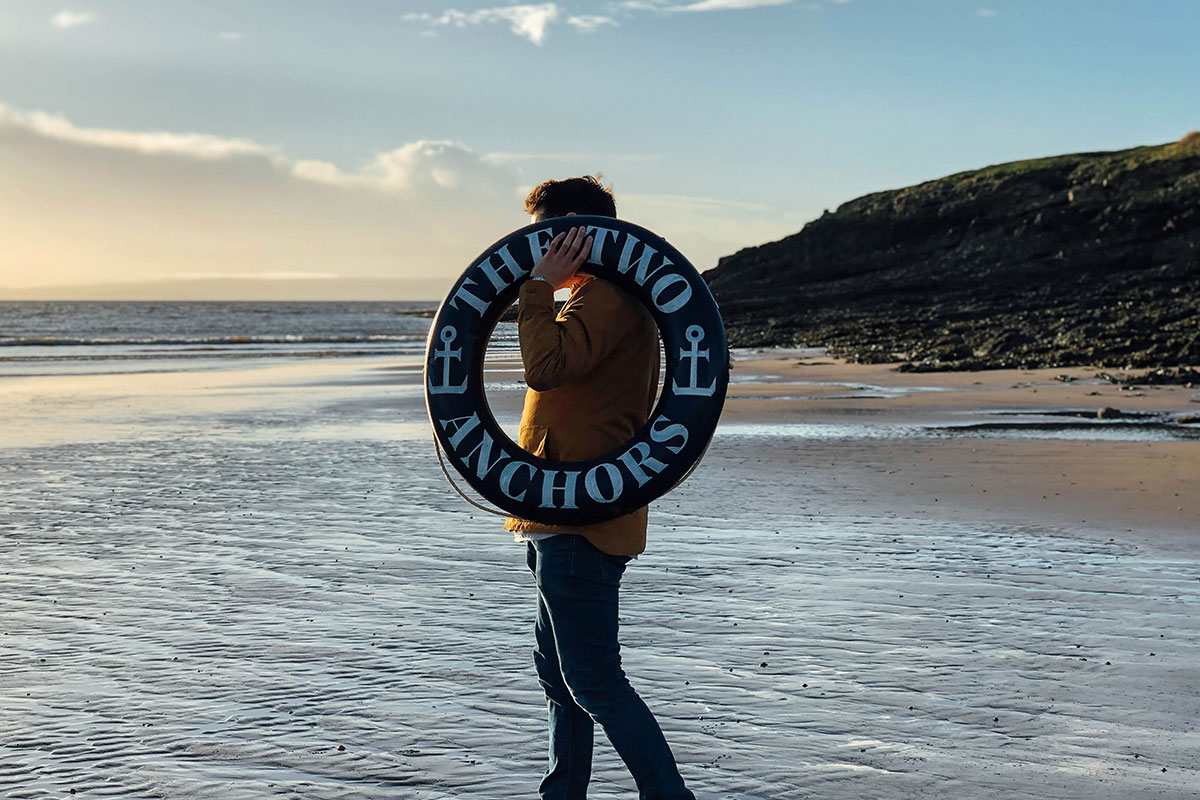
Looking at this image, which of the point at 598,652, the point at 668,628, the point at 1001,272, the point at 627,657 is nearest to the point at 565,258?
the point at 598,652

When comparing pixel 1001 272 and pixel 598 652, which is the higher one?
pixel 1001 272

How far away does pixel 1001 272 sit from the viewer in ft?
150

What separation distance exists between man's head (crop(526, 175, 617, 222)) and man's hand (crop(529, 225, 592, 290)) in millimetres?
141

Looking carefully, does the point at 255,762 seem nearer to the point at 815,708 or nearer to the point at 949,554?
the point at 815,708

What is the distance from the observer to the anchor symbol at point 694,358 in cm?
302

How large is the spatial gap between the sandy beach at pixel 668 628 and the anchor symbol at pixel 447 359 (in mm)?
316

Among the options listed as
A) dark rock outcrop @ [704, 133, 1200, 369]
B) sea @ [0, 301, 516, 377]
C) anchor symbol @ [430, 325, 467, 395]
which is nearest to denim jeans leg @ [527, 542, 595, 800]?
anchor symbol @ [430, 325, 467, 395]

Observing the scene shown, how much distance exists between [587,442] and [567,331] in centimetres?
31

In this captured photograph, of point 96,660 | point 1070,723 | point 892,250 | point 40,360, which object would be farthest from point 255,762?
point 892,250

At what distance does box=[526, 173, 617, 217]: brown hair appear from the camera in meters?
3.12

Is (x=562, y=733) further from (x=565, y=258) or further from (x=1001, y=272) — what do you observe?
(x=1001, y=272)

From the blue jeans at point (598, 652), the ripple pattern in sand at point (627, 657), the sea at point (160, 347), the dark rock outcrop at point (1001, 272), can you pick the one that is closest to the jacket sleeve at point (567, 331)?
the blue jeans at point (598, 652)

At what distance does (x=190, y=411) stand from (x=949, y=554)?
40.4ft

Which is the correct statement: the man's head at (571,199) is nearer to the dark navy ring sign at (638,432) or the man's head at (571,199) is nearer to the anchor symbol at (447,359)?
the dark navy ring sign at (638,432)
